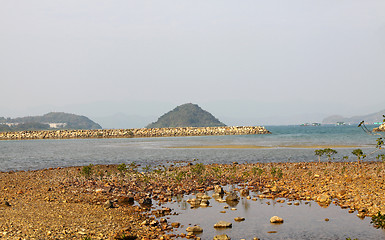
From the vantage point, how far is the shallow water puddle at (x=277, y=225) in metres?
14.8

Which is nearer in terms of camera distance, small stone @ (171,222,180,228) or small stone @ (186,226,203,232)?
small stone @ (186,226,203,232)

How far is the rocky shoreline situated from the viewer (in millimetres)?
14469

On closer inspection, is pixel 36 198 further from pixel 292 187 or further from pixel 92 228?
pixel 292 187

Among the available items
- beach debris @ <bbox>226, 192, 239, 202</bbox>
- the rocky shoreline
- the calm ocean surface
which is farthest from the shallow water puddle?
the calm ocean surface

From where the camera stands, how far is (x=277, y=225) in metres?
16.3

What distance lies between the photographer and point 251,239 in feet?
46.4

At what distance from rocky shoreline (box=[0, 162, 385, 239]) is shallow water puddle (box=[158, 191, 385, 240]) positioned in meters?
0.86

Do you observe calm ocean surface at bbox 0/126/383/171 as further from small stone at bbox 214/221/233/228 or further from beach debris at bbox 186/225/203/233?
beach debris at bbox 186/225/203/233

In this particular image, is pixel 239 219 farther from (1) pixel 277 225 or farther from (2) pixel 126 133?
(2) pixel 126 133

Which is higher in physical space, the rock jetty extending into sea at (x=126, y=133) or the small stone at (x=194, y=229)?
the rock jetty extending into sea at (x=126, y=133)

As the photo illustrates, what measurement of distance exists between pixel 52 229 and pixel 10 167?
30.3 metres

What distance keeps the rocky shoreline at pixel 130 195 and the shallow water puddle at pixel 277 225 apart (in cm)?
86

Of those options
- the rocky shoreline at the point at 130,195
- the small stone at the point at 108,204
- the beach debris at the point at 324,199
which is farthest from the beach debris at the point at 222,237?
the beach debris at the point at 324,199

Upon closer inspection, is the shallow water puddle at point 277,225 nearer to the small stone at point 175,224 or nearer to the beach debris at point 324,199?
the small stone at point 175,224
